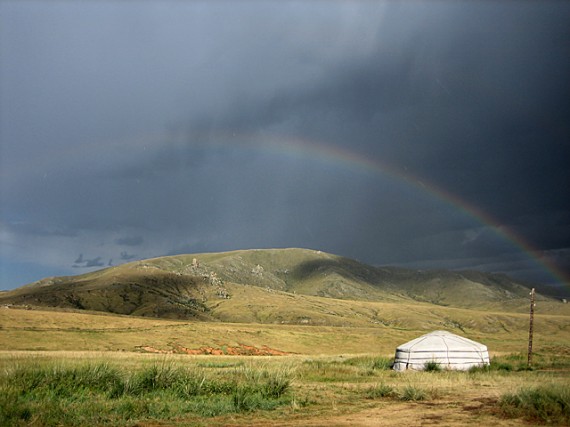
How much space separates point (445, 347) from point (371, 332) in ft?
213

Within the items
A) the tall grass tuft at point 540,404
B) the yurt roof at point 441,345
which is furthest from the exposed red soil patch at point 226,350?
the tall grass tuft at point 540,404

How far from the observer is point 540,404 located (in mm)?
13883

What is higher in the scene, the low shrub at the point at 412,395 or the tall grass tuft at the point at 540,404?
the tall grass tuft at the point at 540,404

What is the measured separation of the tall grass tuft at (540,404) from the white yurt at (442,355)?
1856 cm

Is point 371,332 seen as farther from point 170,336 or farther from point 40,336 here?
point 40,336

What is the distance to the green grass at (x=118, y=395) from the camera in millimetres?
12133

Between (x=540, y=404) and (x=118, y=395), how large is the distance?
1308 cm

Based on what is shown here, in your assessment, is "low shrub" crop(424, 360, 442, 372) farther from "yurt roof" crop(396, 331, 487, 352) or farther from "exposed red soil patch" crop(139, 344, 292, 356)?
"exposed red soil patch" crop(139, 344, 292, 356)

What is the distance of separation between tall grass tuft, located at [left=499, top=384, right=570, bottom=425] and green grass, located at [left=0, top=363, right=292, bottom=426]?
7209mm

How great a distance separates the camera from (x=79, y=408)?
506 inches

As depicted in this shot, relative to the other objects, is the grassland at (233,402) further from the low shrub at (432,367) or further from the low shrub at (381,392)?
the low shrub at (432,367)

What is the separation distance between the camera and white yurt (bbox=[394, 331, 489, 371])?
110 ft

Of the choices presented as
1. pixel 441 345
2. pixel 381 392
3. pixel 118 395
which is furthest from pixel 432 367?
pixel 118 395

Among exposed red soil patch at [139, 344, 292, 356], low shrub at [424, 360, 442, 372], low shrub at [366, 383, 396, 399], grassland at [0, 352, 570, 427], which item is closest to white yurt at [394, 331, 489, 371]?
low shrub at [424, 360, 442, 372]
